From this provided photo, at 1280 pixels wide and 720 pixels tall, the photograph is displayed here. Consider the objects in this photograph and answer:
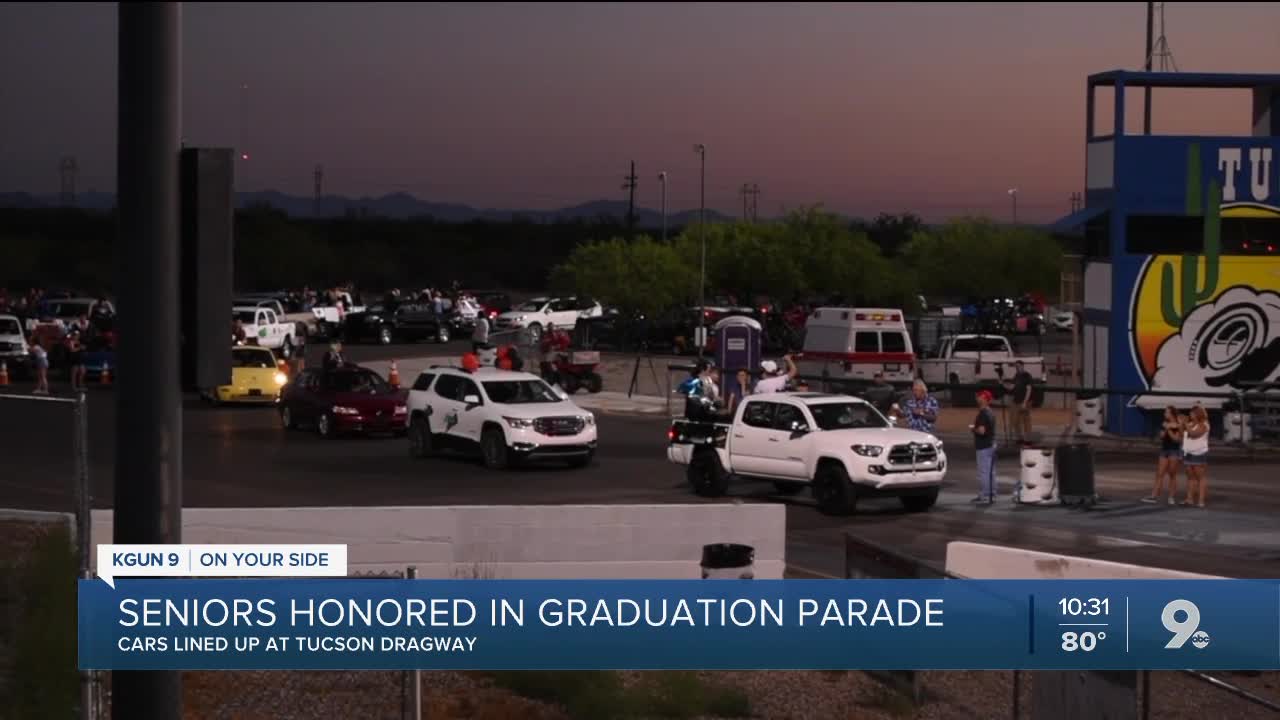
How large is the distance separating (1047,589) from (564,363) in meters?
36.2

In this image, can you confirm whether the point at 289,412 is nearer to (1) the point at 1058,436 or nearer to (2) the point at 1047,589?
(1) the point at 1058,436

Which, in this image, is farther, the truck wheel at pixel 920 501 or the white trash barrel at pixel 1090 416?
the white trash barrel at pixel 1090 416

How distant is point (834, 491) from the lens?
24.6 metres

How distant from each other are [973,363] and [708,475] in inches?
893

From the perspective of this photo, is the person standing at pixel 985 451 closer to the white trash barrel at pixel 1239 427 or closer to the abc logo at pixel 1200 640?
the white trash barrel at pixel 1239 427

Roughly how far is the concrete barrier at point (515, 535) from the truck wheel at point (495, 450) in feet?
36.7

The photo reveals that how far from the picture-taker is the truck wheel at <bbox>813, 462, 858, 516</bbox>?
24.4 meters

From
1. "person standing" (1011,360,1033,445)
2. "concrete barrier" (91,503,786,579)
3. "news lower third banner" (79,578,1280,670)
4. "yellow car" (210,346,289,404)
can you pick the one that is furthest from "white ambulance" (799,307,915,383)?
"news lower third banner" (79,578,1280,670)

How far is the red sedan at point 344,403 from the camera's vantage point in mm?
35312

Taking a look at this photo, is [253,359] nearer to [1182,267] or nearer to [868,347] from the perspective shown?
[868,347]

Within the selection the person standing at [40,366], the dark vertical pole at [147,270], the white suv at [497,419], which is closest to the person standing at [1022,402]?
the white suv at [497,419]

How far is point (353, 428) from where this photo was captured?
35219 mm

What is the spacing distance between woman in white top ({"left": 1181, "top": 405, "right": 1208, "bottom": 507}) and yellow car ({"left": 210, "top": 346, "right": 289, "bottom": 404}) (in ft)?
75.6

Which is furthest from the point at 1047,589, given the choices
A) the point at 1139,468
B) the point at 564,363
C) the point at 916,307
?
the point at 916,307
